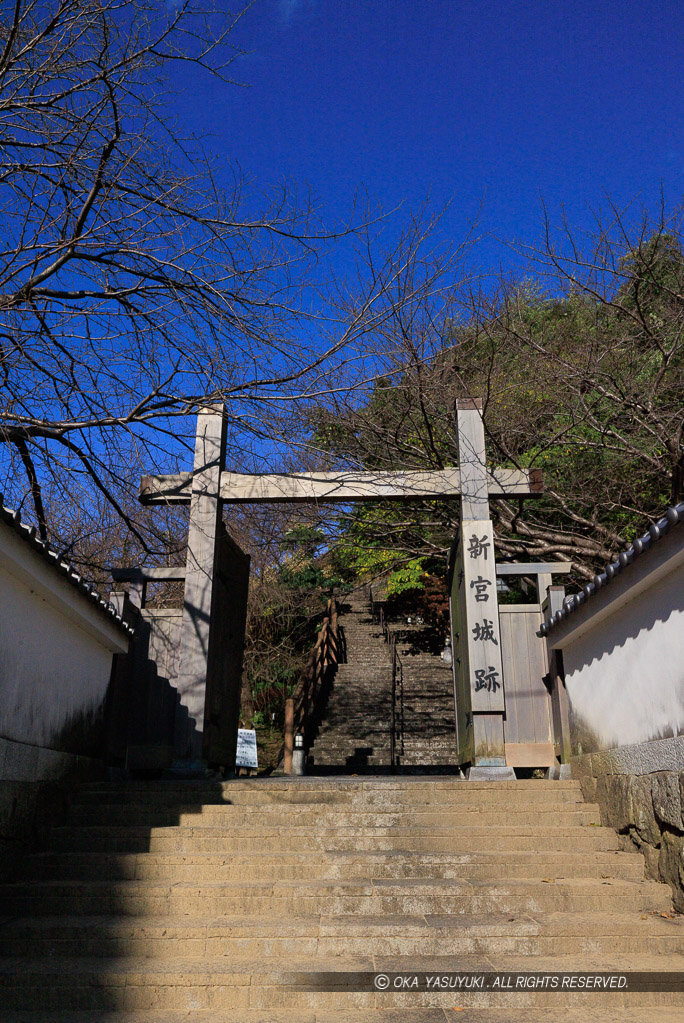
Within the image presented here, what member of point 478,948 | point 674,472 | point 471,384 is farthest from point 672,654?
point 471,384

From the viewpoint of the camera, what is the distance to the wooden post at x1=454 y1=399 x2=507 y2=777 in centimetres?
702

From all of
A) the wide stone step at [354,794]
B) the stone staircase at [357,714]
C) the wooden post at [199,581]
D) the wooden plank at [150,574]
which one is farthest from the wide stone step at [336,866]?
the stone staircase at [357,714]

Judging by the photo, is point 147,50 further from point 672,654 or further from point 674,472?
point 674,472

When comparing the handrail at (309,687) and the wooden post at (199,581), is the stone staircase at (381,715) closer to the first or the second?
the handrail at (309,687)

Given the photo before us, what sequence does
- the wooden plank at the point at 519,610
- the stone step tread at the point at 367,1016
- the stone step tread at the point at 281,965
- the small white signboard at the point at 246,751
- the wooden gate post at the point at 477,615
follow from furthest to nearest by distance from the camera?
1. the small white signboard at the point at 246,751
2. the wooden plank at the point at 519,610
3. the wooden gate post at the point at 477,615
4. the stone step tread at the point at 281,965
5. the stone step tread at the point at 367,1016

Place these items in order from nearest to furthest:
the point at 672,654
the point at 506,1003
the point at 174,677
Answer: the point at 506,1003, the point at 672,654, the point at 174,677

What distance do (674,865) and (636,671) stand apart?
49.7 inches

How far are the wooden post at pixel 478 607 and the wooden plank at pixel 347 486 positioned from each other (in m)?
0.21

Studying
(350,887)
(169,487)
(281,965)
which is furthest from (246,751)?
(281,965)

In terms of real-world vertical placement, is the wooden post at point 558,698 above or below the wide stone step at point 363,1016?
above

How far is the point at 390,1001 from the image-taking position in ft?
10.8

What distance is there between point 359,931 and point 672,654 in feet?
8.12

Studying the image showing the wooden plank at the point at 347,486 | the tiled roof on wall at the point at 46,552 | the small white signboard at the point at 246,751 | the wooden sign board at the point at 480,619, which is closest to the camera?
the tiled roof on wall at the point at 46,552

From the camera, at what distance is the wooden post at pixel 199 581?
291 inches
